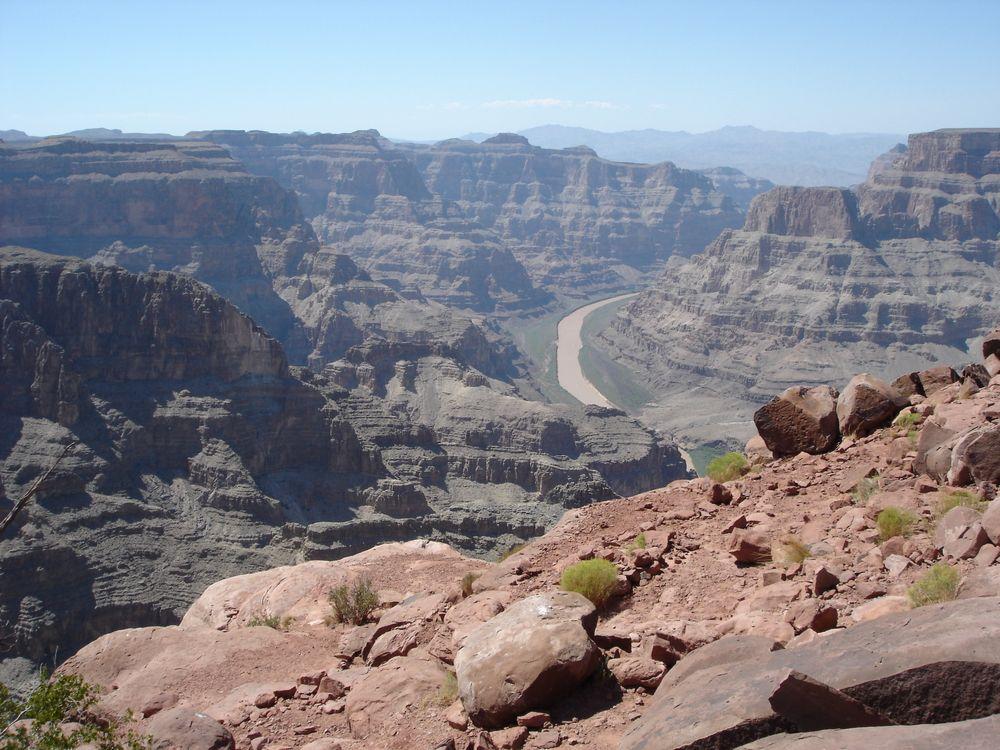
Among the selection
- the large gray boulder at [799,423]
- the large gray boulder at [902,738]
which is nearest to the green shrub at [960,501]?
the large gray boulder at [799,423]

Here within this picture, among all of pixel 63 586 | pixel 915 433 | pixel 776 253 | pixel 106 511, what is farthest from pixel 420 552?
pixel 776 253

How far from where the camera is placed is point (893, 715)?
24.1 ft

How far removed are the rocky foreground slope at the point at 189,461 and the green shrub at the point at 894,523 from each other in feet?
140

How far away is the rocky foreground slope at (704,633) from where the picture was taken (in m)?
7.55

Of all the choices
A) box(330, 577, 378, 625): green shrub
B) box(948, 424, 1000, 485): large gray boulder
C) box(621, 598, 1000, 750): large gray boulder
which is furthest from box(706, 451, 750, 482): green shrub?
box(621, 598, 1000, 750): large gray boulder

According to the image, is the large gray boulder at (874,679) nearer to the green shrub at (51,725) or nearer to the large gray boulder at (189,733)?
the large gray boulder at (189,733)

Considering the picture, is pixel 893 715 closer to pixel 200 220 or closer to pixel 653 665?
pixel 653 665

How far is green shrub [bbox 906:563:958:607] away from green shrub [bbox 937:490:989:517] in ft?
8.24

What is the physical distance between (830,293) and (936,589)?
462ft

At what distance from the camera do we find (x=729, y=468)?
1858cm

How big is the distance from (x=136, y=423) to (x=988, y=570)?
6252 centimetres

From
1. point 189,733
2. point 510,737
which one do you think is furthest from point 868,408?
point 189,733

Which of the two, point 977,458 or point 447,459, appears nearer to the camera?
point 977,458

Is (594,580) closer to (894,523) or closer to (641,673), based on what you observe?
(641,673)
